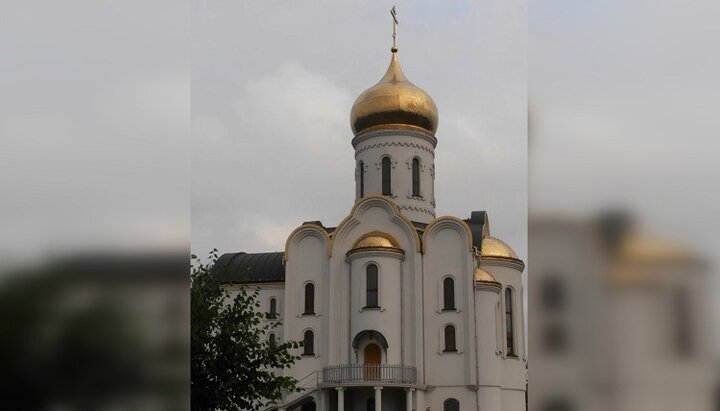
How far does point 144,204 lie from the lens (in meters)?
2.86

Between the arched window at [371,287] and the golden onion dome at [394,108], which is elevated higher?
the golden onion dome at [394,108]

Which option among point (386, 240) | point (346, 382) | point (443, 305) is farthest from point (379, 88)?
point (346, 382)

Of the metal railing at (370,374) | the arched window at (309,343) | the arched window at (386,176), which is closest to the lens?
the metal railing at (370,374)

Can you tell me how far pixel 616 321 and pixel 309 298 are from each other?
14.7 m

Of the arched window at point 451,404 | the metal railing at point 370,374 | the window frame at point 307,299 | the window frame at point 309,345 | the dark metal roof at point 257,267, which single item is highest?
the dark metal roof at point 257,267

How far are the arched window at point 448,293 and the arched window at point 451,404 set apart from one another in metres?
1.83

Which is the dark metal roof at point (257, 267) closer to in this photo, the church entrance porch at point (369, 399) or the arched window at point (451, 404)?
the church entrance porch at point (369, 399)

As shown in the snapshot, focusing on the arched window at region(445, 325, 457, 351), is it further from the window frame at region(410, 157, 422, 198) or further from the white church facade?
the window frame at region(410, 157, 422, 198)

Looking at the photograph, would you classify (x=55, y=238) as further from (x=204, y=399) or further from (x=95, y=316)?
(x=204, y=399)

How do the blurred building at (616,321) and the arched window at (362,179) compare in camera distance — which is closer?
the blurred building at (616,321)

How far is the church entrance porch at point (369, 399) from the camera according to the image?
15234mm

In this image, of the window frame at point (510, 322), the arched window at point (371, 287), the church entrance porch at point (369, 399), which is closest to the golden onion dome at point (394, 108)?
the arched window at point (371, 287)

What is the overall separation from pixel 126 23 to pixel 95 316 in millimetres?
1112

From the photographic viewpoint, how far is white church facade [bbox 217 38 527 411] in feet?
50.5
